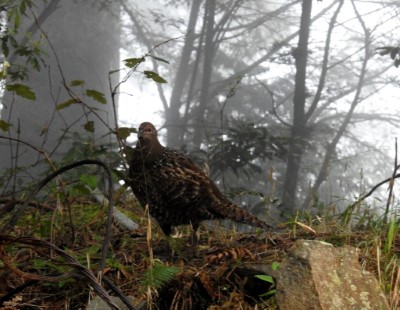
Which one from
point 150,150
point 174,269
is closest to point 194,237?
point 150,150

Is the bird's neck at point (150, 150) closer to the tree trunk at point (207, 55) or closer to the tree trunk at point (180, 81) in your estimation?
the tree trunk at point (207, 55)

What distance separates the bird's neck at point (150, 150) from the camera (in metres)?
3.11

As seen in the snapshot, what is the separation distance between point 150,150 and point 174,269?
1.30 meters

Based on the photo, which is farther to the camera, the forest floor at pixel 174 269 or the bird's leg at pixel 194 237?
the bird's leg at pixel 194 237

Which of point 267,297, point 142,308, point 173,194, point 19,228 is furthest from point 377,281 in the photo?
point 19,228

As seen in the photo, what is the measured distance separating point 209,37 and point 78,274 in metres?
11.1

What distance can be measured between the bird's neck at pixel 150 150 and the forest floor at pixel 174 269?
0.57 metres

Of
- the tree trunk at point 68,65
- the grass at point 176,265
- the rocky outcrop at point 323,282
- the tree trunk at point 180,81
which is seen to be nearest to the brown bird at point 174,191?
the grass at point 176,265

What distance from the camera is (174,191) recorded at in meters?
3.04

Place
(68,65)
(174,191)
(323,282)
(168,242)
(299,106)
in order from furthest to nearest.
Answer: (68,65) < (299,106) < (174,191) < (168,242) < (323,282)

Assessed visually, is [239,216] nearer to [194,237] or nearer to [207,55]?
[194,237]

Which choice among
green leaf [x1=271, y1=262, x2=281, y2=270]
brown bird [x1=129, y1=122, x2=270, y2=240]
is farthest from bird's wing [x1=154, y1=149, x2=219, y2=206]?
green leaf [x1=271, y1=262, x2=281, y2=270]

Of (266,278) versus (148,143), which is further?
(148,143)

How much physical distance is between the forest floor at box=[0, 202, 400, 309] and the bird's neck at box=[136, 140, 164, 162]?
0.57 meters
